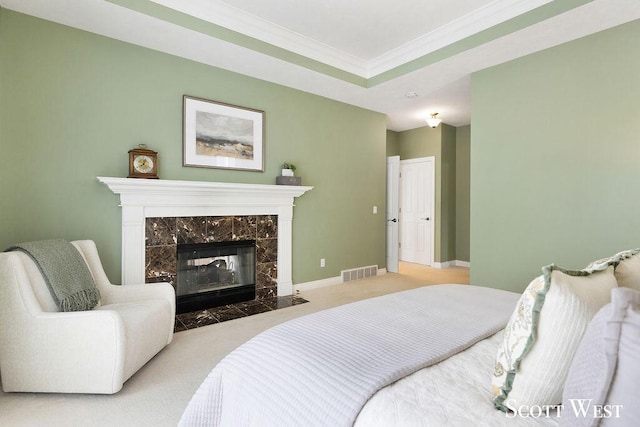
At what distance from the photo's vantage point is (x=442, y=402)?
0.90 meters

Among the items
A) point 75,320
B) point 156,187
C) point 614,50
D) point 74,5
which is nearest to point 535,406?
point 75,320

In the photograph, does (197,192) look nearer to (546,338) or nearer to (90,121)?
(90,121)

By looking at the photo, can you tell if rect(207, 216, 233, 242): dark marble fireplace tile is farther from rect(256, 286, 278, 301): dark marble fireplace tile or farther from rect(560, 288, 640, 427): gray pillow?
rect(560, 288, 640, 427): gray pillow

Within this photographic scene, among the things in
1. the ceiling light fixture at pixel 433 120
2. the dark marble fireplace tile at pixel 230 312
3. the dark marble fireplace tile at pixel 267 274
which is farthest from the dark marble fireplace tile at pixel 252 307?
the ceiling light fixture at pixel 433 120

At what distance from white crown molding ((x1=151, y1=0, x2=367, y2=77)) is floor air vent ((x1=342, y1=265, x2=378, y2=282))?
111 inches

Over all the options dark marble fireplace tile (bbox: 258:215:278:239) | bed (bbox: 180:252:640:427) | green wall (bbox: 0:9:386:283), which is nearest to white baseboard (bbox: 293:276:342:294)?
green wall (bbox: 0:9:386:283)

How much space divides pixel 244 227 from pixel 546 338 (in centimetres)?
350

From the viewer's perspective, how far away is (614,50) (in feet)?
9.72

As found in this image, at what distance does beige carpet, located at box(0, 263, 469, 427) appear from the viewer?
5.89ft

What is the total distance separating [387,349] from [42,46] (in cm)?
368

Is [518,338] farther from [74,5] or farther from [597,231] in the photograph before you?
[74,5]

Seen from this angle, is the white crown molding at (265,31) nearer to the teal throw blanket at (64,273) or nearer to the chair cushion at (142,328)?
the teal throw blanket at (64,273)

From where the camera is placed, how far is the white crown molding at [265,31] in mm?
3031

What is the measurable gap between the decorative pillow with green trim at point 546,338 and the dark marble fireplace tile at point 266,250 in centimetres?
345
